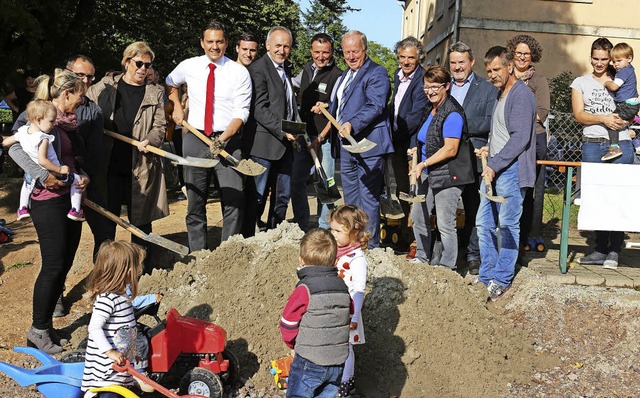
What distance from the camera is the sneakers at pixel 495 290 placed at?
612cm

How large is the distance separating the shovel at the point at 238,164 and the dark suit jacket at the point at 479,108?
2.10 m

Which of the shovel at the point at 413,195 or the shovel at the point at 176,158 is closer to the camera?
the shovel at the point at 176,158

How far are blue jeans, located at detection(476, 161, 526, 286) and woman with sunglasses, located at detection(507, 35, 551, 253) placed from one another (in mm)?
1106

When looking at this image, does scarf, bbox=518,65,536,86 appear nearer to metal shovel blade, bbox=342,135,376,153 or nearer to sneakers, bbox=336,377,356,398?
metal shovel blade, bbox=342,135,376,153

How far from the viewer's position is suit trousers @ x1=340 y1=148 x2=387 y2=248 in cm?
655

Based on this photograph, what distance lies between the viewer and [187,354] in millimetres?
4258

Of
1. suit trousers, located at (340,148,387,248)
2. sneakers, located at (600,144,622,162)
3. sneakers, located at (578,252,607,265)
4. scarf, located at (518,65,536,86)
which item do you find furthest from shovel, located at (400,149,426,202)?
sneakers, located at (578,252,607,265)

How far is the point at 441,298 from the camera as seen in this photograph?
523cm

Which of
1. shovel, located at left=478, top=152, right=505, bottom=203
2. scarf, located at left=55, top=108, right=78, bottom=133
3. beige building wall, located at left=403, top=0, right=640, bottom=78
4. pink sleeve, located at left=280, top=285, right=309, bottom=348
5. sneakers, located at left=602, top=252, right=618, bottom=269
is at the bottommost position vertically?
sneakers, located at left=602, top=252, right=618, bottom=269

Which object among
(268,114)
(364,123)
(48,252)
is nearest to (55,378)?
(48,252)

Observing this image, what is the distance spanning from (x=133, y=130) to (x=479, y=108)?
3294 mm

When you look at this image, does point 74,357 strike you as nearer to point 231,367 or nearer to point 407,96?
point 231,367

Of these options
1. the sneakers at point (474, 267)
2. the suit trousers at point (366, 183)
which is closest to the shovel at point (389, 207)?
the suit trousers at point (366, 183)

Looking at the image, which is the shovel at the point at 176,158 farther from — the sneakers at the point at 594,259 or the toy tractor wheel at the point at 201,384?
the sneakers at the point at 594,259
